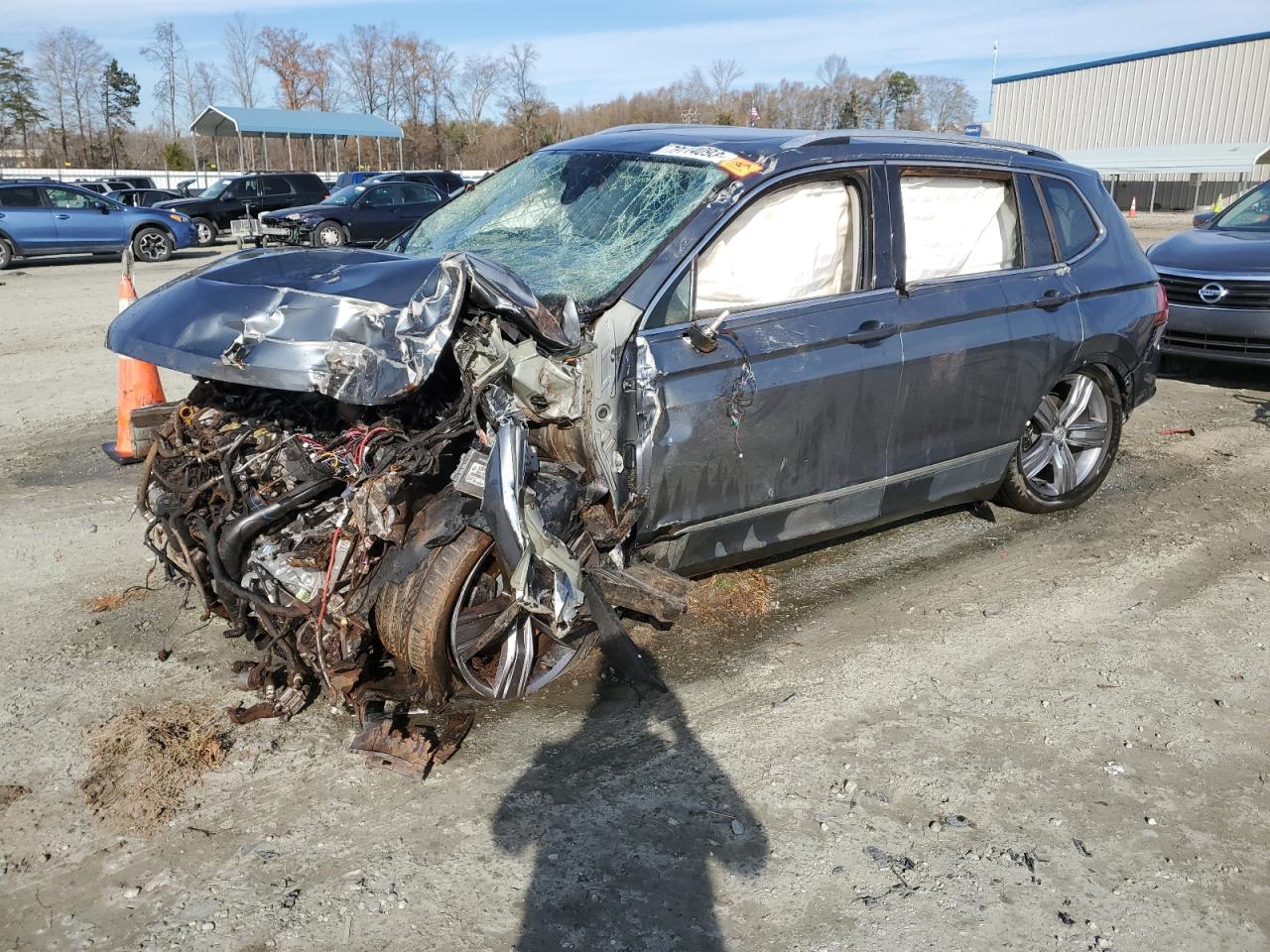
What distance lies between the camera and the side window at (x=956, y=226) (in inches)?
181

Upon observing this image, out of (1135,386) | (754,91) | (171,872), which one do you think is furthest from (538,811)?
(754,91)

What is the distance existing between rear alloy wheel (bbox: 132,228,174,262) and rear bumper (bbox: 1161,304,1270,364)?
18.4m

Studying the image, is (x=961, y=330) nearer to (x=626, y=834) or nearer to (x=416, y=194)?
(x=626, y=834)

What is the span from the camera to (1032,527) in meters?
5.62

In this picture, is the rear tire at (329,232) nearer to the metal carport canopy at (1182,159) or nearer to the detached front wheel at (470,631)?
the detached front wheel at (470,631)

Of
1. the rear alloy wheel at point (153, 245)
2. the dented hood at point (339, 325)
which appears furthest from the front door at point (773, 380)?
the rear alloy wheel at point (153, 245)

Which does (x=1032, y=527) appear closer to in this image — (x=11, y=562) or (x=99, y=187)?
(x=11, y=562)

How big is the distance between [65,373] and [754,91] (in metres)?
65.1

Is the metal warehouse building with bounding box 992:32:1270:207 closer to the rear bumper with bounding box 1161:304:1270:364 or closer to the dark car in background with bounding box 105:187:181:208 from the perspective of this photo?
the dark car in background with bounding box 105:187:181:208

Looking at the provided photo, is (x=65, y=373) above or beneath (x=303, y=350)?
beneath

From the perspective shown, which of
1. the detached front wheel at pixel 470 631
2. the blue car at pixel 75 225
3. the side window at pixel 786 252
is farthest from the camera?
the blue car at pixel 75 225

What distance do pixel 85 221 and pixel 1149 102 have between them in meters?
47.4

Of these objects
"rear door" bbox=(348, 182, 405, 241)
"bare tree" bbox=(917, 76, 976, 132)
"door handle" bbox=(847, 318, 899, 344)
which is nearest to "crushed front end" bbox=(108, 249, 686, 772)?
"door handle" bbox=(847, 318, 899, 344)

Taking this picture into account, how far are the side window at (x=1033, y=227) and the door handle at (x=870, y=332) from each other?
3.97 ft
